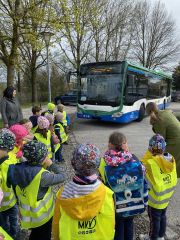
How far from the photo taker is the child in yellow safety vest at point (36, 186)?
5.77ft

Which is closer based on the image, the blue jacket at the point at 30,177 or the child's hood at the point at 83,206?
the child's hood at the point at 83,206

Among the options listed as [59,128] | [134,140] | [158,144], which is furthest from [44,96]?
[158,144]

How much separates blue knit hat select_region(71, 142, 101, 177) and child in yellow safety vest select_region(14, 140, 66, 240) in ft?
1.46

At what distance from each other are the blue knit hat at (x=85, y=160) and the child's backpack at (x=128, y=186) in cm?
41

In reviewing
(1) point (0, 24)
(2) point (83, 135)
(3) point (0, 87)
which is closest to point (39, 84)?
(3) point (0, 87)

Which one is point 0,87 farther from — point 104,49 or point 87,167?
point 87,167

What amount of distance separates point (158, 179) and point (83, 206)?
117 cm

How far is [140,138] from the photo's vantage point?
7793mm

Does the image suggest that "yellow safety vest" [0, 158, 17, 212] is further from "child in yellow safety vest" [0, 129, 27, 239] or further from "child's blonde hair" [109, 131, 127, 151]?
"child's blonde hair" [109, 131, 127, 151]

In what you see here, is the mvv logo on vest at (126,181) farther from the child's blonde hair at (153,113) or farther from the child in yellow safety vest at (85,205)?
the child's blonde hair at (153,113)

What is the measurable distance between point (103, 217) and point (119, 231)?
25.0 inches

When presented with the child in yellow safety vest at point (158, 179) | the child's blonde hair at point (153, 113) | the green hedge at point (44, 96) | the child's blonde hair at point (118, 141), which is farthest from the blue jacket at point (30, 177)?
the green hedge at point (44, 96)

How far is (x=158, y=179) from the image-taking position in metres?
2.25

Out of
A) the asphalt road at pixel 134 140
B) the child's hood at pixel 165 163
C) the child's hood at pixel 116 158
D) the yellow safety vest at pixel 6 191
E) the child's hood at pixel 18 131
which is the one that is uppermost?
the child's hood at pixel 18 131
